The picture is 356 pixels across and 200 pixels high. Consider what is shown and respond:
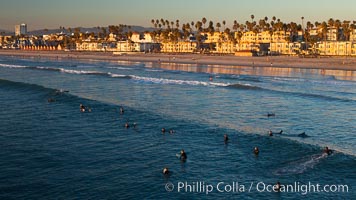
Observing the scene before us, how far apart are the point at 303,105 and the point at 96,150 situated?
25192 mm

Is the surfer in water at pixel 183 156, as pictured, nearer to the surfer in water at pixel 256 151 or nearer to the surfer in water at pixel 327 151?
the surfer in water at pixel 256 151

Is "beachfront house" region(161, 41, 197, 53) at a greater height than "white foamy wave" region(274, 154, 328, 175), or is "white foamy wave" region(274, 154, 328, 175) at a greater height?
"beachfront house" region(161, 41, 197, 53)

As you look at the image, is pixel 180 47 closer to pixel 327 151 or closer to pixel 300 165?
pixel 327 151

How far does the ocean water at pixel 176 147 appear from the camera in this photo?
64.4 feet

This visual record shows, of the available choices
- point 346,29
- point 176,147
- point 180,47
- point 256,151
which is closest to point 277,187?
point 256,151

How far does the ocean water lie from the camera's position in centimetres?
1964

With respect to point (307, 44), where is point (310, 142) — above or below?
below

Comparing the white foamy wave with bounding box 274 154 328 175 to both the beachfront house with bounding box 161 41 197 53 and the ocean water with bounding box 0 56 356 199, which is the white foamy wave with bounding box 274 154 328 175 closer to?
the ocean water with bounding box 0 56 356 199

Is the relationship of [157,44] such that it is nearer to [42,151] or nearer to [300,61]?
[300,61]

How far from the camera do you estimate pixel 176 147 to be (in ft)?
88.4

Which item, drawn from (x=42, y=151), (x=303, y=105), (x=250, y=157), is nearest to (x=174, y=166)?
(x=250, y=157)

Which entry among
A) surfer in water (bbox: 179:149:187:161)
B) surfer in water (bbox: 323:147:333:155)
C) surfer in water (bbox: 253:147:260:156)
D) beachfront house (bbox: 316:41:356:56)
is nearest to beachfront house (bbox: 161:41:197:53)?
beachfront house (bbox: 316:41:356:56)

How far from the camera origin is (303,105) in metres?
43.8

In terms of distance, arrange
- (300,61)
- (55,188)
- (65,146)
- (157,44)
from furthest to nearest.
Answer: (157,44), (300,61), (65,146), (55,188)
